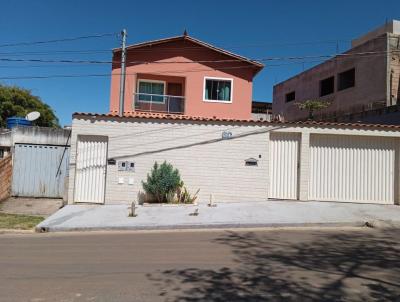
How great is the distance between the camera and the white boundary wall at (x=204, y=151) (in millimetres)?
16453

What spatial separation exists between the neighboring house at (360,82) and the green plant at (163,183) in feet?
36.6

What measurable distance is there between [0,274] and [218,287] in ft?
11.2

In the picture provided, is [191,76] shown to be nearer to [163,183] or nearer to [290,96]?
[163,183]

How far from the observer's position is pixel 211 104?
83.4 feet

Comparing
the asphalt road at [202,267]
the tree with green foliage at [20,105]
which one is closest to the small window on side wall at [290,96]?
the tree with green foliage at [20,105]

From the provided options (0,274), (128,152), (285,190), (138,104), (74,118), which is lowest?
(0,274)

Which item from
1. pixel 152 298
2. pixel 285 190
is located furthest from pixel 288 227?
pixel 152 298

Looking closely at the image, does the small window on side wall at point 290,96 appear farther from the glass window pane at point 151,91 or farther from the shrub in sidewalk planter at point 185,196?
Result: the shrub in sidewalk planter at point 185,196

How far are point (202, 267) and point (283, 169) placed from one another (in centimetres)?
981

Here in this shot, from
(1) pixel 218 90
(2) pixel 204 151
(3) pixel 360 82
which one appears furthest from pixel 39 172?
(3) pixel 360 82

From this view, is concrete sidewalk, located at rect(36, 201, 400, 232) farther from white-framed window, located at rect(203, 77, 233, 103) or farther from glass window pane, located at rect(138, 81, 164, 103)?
glass window pane, located at rect(138, 81, 164, 103)

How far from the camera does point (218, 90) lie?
2586 centimetres

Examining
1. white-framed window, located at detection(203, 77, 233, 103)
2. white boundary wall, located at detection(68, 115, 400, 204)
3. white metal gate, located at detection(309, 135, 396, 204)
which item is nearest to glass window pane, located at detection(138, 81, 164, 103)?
white-framed window, located at detection(203, 77, 233, 103)

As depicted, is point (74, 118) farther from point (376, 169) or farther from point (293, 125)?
point (376, 169)
